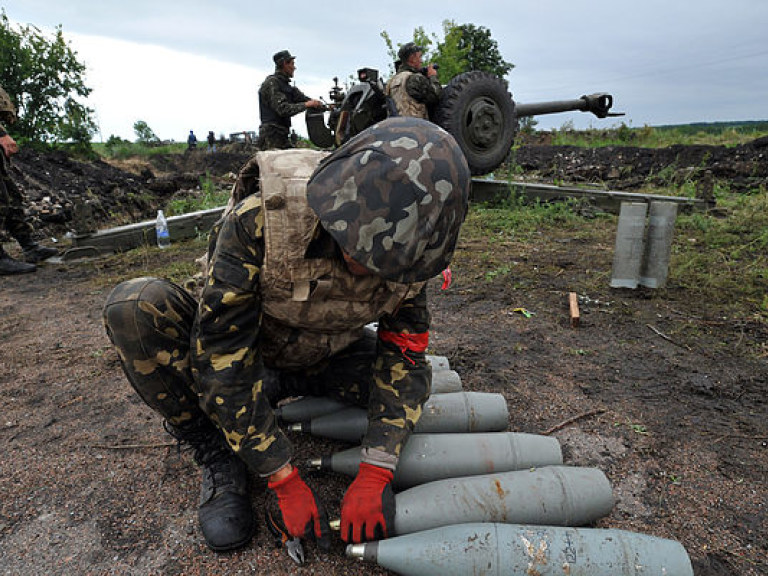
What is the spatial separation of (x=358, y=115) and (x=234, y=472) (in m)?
2.97

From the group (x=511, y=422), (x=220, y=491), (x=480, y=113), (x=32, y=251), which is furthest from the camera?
(x=480, y=113)

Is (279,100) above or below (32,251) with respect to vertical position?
above

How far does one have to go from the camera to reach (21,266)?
17.4 feet

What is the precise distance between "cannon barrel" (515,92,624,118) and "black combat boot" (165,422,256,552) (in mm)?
6409

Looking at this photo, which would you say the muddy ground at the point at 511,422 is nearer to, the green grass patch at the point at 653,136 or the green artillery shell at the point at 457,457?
the green artillery shell at the point at 457,457

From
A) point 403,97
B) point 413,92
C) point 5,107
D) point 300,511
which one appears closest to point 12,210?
point 5,107

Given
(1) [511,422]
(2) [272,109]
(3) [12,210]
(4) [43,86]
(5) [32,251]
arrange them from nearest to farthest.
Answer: (1) [511,422]
(3) [12,210]
(5) [32,251]
(2) [272,109]
(4) [43,86]

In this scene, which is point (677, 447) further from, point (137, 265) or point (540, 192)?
point (540, 192)

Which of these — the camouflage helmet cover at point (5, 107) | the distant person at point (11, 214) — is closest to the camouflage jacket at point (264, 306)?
the distant person at point (11, 214)

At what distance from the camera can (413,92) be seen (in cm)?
620

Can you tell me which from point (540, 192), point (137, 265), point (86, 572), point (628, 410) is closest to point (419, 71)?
point (540, 192)

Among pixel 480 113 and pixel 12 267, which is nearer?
Result: pixel 12 267

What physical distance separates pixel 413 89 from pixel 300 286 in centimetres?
518

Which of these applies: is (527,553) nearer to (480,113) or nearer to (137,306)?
(137,306)
